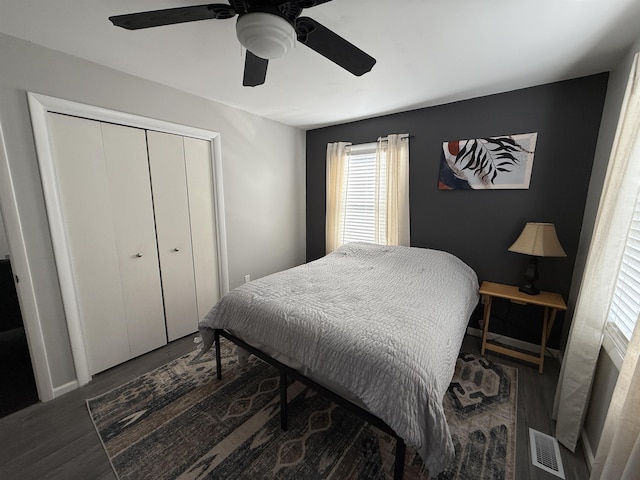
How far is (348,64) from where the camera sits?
1.39m

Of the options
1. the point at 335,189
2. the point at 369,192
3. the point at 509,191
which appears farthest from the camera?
the point at 335,189

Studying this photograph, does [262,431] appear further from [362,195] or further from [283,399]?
[362,195]

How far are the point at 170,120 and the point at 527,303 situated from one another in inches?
140

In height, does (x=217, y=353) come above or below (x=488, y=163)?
below

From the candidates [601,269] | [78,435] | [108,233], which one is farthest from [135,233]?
[601,269]

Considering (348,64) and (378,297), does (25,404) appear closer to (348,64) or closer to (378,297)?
(378,297)

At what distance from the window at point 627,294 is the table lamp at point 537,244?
1.96ft

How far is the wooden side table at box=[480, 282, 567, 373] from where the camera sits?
2023 mm

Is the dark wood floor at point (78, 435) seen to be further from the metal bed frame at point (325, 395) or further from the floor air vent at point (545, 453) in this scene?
the metal bed frame at point (325, 395)

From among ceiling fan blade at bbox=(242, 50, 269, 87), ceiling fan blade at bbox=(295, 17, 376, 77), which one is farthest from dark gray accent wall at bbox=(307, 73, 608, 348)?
ceiling fan blade at bbox=(242, 50, 269, 87)

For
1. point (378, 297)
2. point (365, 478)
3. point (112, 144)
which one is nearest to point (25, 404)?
point (112, 144)

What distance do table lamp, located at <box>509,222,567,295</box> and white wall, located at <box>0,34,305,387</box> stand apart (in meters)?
2.72

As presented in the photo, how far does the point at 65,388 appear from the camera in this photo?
74.9 inches

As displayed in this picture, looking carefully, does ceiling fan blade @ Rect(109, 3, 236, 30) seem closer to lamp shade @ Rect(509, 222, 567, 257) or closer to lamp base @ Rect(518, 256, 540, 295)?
lamp shade @ Rect(509, 222, 567, 257)
